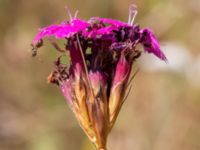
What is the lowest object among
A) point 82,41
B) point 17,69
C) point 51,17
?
point 82,41

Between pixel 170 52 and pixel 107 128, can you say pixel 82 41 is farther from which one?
pixel 170 52

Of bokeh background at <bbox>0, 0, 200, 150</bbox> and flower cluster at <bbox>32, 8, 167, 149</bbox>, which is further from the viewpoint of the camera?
bokeh background at <bbox>0, 0, 200, 150</bbox>

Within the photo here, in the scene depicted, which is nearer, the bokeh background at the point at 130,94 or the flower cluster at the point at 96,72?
the flower cluster at the point at 96,72

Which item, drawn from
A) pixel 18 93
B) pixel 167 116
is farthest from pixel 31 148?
pixel 167 116

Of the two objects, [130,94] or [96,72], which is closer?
[96,72]
